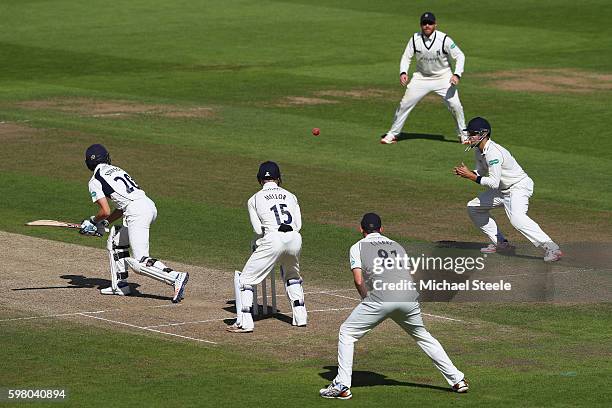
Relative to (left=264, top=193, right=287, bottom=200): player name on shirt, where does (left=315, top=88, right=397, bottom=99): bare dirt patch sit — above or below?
above

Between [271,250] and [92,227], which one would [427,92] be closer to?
[92,227]

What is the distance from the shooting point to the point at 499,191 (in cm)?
1989

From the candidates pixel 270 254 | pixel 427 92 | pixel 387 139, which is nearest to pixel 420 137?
pixel 387 139

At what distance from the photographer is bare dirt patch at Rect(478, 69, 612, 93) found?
112 ft

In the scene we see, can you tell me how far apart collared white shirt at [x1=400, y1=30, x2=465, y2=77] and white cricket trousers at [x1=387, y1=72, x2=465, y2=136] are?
15 centimetres

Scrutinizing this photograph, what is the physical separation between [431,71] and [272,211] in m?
12.7

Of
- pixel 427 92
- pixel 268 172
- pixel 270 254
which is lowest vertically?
pixel 270 254

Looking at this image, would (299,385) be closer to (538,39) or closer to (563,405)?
(563,405)

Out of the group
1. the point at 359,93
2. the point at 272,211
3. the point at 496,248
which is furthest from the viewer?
the point at 359,93

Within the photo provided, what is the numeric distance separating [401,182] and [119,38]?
784 inches

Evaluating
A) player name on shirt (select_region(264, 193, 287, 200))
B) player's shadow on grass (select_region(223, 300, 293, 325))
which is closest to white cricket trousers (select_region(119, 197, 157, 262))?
player's shadow on grass (select_region(223, 300, 293, 325))

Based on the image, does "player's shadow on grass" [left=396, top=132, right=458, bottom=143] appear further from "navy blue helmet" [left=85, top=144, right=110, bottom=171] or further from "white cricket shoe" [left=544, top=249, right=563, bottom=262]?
"navy blue helmet" [left=85, top=144, right=110, bottom=171]

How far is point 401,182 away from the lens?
25.0m

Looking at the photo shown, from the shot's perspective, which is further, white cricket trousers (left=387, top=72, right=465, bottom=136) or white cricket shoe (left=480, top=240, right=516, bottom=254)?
white cricket trousers (left=387, top=72, right=465, bottom=136)
